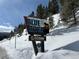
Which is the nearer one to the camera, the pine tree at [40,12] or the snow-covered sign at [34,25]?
the snow-covered sign at [34,25]

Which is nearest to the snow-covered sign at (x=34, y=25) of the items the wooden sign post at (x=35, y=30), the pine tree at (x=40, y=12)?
the wooden sign post at (x=35, y=30)

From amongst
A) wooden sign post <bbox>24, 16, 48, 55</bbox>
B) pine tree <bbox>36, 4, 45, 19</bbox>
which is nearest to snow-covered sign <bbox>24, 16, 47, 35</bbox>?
wooden sign post <bbox>24, 16, 48, 55</bbox>

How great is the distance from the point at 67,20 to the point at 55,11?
110ft

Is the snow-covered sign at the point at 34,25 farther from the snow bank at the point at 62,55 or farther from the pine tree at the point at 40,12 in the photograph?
the pine tree at the point at 40,12

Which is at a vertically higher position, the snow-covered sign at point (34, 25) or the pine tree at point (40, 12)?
the pine tree at point (40, 12)

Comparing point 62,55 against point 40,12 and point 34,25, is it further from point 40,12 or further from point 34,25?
point 40,12

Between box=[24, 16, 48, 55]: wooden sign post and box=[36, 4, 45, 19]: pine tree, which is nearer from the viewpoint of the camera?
box=[24, 16, 48, 55]: wooden sign post

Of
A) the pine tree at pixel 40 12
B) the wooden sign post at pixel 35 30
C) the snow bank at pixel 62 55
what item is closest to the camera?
the snow bank at pixel 62 55

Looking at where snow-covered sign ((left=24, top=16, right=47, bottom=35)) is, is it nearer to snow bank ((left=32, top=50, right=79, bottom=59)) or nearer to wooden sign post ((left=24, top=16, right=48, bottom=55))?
wooden sign post ((left=24, top=16, right=48, bottom=55))

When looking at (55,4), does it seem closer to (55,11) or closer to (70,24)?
(55,11)

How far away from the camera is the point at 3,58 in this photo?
19828 mm

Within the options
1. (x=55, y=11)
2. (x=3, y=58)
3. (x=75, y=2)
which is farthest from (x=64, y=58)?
(x=55, y=11)

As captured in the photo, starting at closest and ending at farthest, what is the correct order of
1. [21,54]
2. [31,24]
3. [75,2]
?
1. [31,24]
2. [21,54]
3. [75,2]

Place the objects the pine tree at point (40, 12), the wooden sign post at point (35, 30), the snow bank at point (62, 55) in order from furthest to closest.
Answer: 1. the pine tree at point (40, 12)
2. the wooden sign post at point (35, 30)
3. the snow bank at point (62, 55)
